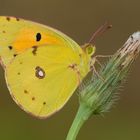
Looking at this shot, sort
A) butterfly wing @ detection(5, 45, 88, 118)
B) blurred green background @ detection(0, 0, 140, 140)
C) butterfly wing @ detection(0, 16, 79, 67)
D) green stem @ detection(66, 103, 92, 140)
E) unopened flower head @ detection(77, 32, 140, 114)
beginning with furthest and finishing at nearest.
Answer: blurred green background @ detection(0, 0, 140, 140) < butterfly wing @ detection(0, 16, 79, 67) < butterfly wing @ detection(5, 45, 88, 118) < unopened flower head @ detection(77, 32, 140, 114) < green stem @ detection(66, 103, 92, 140)

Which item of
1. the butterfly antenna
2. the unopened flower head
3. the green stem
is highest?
the butterfly antenna

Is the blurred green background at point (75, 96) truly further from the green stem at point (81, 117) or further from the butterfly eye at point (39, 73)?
the green stem at point (81, 117)

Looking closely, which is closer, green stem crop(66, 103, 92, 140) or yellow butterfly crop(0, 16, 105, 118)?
green stem crop(66, 103, 92, 140)

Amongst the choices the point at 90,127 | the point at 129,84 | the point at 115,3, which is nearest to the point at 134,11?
the point at 115,3

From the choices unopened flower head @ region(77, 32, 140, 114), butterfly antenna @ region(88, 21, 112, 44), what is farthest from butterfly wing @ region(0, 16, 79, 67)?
unopened flower head @ region(77, 32, 140, 114)

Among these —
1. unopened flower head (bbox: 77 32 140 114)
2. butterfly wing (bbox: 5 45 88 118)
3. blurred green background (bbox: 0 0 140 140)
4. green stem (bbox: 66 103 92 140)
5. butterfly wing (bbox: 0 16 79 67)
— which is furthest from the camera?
blurred green background (bbox: 0 0 140 140)

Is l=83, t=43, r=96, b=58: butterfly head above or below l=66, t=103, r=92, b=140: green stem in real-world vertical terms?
above

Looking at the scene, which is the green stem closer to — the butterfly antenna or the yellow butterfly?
the yellow butterfly

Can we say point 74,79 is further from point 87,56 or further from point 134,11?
point 134,11

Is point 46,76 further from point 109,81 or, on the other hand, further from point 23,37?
point 109,81

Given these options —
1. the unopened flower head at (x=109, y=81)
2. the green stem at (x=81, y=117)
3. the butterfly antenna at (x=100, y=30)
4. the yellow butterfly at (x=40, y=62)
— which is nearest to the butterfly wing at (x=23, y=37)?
the yellow butterfly at (x=40, y=62)
